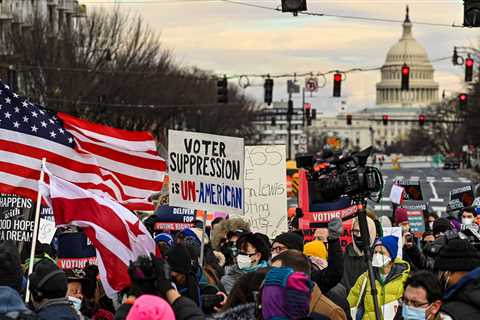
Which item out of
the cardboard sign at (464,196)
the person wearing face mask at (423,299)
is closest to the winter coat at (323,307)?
the person wearing face mask at (423,299)

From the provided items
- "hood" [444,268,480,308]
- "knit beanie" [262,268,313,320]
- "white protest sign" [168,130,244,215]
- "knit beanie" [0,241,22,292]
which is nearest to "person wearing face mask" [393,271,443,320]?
"hood" [444,268,480,308]

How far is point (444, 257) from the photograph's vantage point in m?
7.61

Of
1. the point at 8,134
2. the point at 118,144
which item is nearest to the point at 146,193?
the point at 118,144

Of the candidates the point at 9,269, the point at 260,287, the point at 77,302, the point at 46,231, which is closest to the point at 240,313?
the point at 260,287

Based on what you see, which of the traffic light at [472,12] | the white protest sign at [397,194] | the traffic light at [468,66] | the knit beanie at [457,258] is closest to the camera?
the knit beanie at [457,258]

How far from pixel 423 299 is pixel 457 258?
1.67ft

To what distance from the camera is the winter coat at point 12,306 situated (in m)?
6.71

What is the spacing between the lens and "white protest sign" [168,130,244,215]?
36.0ft

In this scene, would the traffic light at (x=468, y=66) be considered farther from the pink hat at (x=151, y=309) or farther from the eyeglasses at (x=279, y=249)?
the pink hat at (x=151, y=309)

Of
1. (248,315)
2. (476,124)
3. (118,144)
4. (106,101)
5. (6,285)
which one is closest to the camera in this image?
(248,315)

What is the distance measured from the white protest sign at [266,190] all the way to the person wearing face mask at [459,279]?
8311 mm

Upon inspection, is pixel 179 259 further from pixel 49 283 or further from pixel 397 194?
pixel 397 194

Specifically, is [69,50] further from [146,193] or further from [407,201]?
[146,193]

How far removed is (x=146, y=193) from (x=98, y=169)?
1.14m
